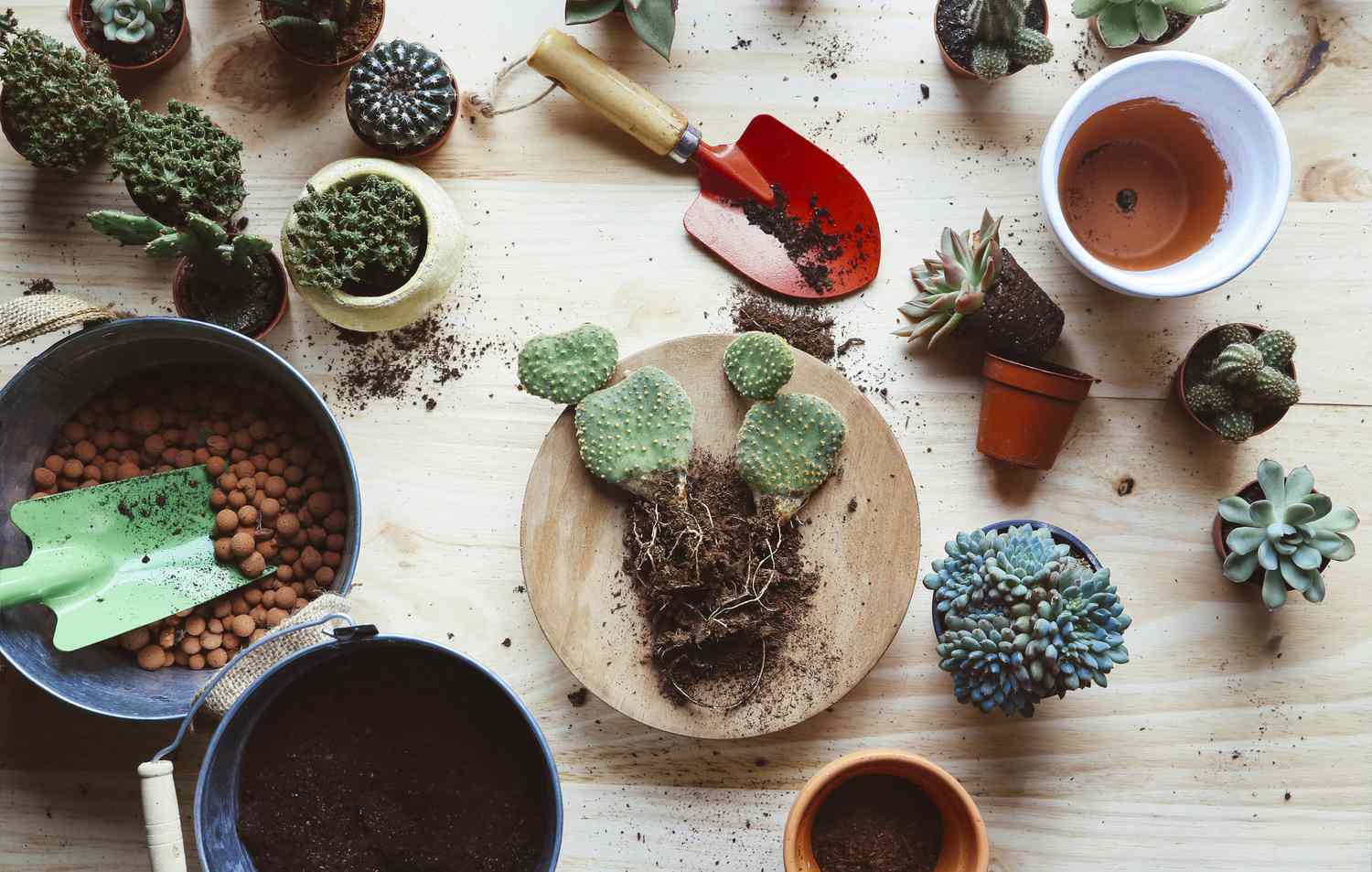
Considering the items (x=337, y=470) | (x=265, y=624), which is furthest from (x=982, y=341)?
(x=265, y=624)

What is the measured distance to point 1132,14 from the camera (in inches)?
54.0

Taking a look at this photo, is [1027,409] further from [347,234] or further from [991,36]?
[347,234]

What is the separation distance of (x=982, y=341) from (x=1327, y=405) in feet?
1.93

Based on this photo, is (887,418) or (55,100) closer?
(55,100)

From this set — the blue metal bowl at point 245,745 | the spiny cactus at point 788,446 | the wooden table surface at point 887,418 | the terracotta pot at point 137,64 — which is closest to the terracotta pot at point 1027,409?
the wooden table surface at point 887,418

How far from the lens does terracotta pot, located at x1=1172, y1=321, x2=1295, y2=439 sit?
1.40 m

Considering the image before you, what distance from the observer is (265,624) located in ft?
4.48

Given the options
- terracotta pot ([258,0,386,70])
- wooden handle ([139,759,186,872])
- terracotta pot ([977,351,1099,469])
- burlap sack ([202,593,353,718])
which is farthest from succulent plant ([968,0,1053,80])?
wooden handle ([139,759,186,872])

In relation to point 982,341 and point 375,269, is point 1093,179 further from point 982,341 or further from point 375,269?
point 375,269

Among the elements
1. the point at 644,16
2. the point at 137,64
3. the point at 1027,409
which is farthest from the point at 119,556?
the point at 1027,409

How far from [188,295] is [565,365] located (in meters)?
0.60

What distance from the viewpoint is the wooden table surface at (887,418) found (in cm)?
144

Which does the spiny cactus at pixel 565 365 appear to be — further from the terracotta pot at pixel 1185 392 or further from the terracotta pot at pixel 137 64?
the terracotta pot at pixel 1185 392

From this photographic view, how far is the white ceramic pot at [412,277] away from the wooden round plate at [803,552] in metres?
0.28
